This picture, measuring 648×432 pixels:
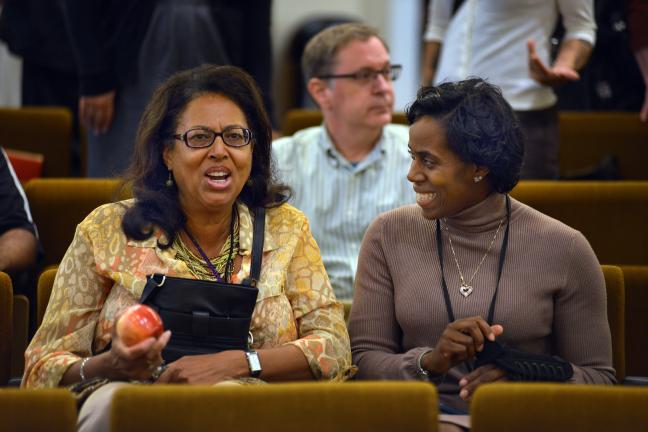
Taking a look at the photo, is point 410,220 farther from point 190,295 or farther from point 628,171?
point 628,171

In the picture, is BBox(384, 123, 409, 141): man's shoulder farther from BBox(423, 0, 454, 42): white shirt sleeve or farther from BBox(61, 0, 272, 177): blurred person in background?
BBox(423, 0, 454, 42): white shirt sleeve

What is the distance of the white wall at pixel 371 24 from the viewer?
920cm

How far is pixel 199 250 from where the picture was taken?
2.87 m

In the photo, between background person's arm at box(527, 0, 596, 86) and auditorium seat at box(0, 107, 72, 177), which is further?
auditorium seat at box(0, 107, 72, 177)

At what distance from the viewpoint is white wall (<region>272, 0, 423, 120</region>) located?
9.20 meters

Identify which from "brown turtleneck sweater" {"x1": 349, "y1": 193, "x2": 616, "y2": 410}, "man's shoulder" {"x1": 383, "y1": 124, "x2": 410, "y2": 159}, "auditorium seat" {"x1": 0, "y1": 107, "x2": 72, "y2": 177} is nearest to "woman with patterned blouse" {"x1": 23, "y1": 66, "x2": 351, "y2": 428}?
"brown turtleneck sweater" {"x1": 349, "y1": 193, "x2": 616, "y2": 410}

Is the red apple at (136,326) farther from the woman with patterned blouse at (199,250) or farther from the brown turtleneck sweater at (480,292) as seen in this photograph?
the brown turtleneck sweater at (480,292)

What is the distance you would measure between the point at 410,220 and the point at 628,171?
2072 mm

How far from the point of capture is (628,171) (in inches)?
187

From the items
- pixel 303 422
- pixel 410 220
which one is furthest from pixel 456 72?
pixel 303 422

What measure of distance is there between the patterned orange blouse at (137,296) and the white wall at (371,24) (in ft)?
20.8

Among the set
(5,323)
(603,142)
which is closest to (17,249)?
(5,323)

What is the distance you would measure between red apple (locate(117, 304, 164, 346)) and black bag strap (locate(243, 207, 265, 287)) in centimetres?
36

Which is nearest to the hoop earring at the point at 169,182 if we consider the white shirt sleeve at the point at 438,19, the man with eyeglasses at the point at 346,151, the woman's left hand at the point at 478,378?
the woman's left hand at the point at 478,378
